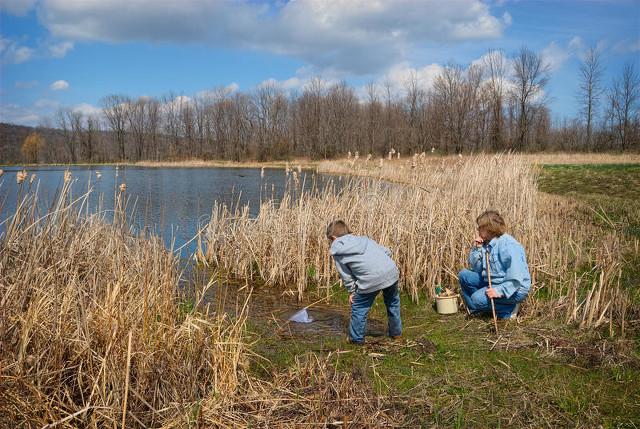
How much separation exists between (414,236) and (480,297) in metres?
1.46

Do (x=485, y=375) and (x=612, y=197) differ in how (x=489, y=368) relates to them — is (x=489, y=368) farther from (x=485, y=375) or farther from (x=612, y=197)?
(x=612, y=197)

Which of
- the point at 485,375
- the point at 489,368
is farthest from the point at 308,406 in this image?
the point at 489,368

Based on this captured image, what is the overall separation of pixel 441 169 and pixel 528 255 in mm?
3207

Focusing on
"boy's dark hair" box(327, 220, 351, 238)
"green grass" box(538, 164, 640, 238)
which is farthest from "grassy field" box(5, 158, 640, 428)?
"green grass" box(538, 164, 640, 238)

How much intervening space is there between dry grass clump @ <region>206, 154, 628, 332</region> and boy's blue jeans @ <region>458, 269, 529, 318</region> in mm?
299

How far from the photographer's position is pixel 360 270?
14.9 ft

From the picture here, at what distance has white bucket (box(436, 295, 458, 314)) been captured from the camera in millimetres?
5426

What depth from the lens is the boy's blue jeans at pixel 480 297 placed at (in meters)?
4.97

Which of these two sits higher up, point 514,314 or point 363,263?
point 363,263

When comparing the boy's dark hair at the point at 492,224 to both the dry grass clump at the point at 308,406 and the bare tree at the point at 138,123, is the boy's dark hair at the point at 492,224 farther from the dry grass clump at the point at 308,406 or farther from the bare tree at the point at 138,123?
the bare tree at the point at 138,123

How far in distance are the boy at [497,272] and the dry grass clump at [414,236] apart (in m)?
0.37

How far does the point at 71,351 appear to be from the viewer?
3.20m

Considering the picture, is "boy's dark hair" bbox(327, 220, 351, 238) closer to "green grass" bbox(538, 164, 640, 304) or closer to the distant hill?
"green grass" bbox(538, 164, 640, 304)

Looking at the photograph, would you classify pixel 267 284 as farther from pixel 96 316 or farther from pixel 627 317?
pixel 627 317
